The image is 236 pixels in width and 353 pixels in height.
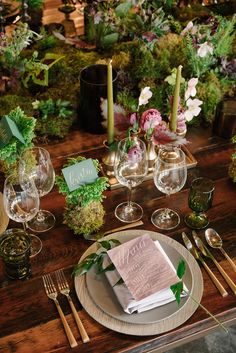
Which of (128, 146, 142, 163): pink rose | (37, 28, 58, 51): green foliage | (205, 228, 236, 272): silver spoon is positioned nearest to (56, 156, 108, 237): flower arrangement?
(128, 146, 142, 163): pink rose

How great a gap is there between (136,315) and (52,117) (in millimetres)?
897

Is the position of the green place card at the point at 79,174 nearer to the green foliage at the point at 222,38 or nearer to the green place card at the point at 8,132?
the green place card at the point at 8,132

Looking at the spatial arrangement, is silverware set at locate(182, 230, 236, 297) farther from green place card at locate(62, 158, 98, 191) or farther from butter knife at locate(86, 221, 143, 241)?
green place card at locate(62, 158, 98, 191)

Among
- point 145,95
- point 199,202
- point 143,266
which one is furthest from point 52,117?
point 143,266

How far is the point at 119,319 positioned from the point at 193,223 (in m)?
0.42

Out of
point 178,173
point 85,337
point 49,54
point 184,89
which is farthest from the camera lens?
point 49,54

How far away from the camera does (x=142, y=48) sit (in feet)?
6.28

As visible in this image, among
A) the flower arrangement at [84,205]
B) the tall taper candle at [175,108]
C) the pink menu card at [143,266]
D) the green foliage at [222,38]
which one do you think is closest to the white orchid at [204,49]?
the green foliage at [222,38]

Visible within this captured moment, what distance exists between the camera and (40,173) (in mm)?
1384

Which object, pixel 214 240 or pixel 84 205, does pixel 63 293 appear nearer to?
pixel 84 205

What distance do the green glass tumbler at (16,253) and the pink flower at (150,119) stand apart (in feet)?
1.69

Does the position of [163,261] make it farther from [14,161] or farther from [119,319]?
[14,161]

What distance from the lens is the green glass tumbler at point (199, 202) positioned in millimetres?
1375

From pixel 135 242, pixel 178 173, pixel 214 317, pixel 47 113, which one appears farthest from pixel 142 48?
pixel 214 317
